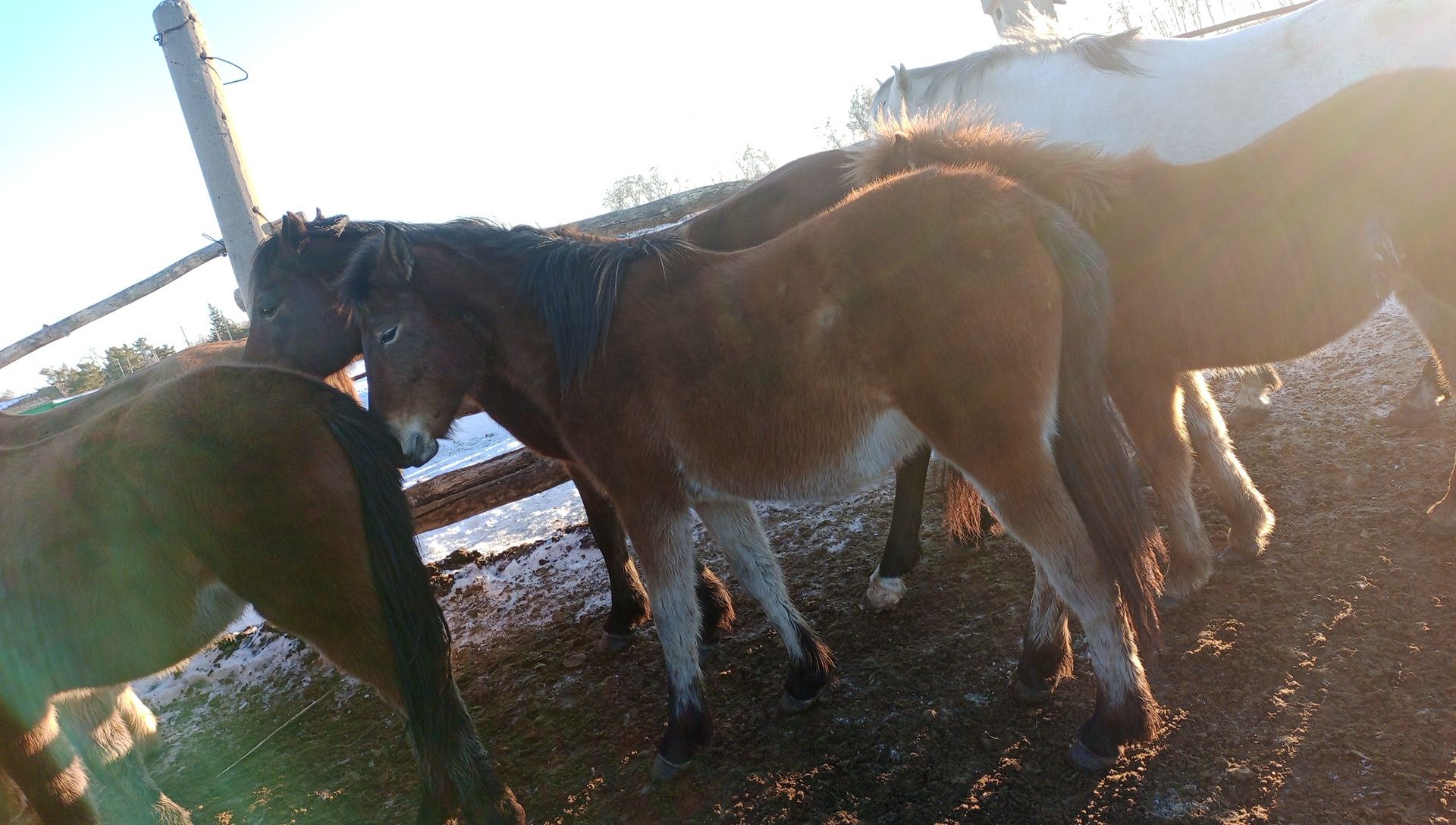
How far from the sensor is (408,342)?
3.07 m

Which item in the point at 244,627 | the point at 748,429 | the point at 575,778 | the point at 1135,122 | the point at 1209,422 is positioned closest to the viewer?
the point at 748,429

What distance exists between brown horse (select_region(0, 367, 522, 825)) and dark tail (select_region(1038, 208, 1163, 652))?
232cm

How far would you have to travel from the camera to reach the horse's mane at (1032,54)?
4750 millimetres

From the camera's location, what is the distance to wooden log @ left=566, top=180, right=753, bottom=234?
613 centimetres

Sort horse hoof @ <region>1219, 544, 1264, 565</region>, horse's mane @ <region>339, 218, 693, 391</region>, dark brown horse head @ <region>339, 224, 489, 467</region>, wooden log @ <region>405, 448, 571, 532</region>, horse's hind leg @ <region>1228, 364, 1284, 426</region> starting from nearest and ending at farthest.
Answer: horse's mane @ <region>339, 218, 693, 391</region>, dark brown horse head @ <region>339, 224, 489, 467</region>, horse hoof @ <region>1219, 544, 1264, 565</region>, horse's hind leg @ <region>1228, 364, 1284, 426</region>, wooden log @ <region>405, 448, 571, 532</region>

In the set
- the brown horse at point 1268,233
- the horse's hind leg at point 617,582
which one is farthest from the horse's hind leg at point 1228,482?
the horse's hind leg at point 617,582

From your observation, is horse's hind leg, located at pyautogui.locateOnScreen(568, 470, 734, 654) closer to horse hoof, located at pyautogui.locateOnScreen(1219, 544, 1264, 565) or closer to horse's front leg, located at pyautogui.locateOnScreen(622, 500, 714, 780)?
horse's front leg, located at pyautogui.locateOnScreen(622, 500, 714, 780)

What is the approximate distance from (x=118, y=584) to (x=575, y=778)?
1917 millimetres

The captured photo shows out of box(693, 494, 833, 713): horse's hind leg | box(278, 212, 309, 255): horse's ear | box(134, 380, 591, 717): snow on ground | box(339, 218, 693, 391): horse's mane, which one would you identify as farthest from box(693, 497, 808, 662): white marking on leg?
box(278, 212, 309, 255): horse's ear

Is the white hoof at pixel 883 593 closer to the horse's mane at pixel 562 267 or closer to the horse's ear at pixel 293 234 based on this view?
the horse's mane at pixel 562 267

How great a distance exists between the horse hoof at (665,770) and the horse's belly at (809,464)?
3.54 feet

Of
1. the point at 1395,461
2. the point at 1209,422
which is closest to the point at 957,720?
the point at 1209,422

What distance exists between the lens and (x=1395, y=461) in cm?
354

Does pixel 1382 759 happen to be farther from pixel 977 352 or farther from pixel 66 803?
pixel 66 803
